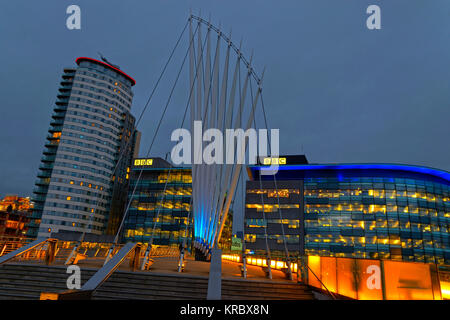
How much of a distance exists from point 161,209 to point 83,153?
33826 mm

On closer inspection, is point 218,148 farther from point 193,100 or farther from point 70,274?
point 70,274

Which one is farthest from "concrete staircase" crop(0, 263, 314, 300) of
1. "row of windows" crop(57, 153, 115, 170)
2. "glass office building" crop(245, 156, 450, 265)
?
"row of windows" crop(57, 153, 115, 170)

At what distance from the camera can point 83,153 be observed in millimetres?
100750

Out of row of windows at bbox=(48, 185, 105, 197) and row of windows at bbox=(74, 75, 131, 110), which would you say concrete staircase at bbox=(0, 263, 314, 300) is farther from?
row of windows at bbox=(74, 75, 131, 110)

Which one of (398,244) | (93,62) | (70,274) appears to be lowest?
(70,274)

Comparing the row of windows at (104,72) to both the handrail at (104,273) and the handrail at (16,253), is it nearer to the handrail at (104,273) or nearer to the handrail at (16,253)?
the handrail at (16,253)

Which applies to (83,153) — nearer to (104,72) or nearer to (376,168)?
(104,72)

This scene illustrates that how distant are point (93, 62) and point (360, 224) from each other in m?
98.8

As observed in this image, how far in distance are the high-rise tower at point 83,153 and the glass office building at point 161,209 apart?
1242 cm

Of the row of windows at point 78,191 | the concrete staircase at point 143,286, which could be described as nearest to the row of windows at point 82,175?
the row of windows at point 78,191

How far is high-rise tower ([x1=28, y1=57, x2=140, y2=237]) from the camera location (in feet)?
311

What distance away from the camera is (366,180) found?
83250 mm

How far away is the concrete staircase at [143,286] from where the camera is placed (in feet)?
40.8
